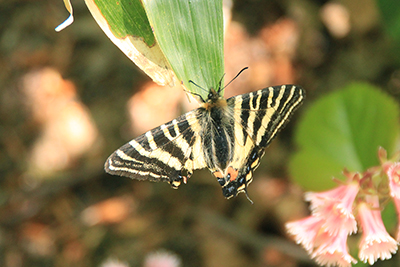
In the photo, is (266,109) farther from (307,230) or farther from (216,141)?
(307,230)

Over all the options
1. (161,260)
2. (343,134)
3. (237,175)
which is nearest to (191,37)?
(237,175)

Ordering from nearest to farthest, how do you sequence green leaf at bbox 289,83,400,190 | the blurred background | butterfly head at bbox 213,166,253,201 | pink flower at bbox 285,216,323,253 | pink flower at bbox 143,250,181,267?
1. pink flower at bbox 285,216,323,253
2. butterfly head at bbox 213,166,253,201
3. green leaf at bbox 289,83,400,190
4. pink flower at bbox 143,250,181,267
5. the blurred background

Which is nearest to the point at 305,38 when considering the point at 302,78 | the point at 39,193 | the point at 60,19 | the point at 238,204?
the point at 302,78

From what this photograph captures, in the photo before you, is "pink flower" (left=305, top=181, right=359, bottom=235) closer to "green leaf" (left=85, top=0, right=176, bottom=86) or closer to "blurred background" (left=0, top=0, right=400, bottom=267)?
"green leaf" (left=85, top=0, right=176, bottom=86)

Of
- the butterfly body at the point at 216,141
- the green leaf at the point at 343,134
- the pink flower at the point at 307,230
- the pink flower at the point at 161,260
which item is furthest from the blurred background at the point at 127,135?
the pink flower at the point at 307,230

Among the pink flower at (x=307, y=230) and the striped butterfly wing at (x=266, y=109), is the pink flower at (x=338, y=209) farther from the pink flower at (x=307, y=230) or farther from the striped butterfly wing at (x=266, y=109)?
the striped butterfly wing at (x=266, y=109)

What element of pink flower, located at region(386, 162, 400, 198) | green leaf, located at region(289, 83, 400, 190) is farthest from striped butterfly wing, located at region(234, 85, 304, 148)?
green leaf, located at region(289, 83, 400, 190)

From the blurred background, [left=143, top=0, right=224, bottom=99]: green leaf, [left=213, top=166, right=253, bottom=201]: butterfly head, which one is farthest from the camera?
the blurred background
